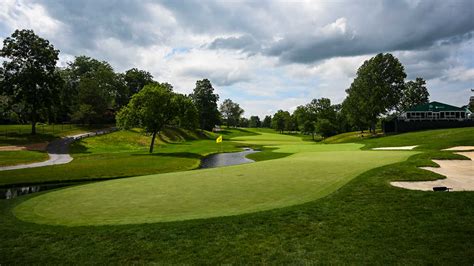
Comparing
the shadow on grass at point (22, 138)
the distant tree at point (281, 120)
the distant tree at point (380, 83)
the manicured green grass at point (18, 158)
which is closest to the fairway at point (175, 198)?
the manicured green grass at point (18, 158)

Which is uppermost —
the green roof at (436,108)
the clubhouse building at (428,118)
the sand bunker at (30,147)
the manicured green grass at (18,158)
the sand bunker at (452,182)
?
the green roof at (436,108)

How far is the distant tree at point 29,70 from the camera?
53.5m

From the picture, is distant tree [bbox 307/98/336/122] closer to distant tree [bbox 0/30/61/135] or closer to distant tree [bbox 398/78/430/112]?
distant tree [bbox 398/78/430/112]

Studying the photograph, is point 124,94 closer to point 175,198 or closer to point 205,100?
point 205,100

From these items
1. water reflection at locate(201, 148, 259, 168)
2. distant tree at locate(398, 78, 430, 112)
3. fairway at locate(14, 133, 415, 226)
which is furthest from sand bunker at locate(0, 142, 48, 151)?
distant tree at locate(398, 78, 430, 112)

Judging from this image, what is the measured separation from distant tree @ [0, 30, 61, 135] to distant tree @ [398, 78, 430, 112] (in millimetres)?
89980

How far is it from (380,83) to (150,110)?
44454mm

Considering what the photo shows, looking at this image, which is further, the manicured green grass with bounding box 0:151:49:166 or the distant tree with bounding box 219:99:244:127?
the distant tree with bounding box 219:99:244:127

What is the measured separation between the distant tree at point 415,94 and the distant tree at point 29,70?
3543 inches

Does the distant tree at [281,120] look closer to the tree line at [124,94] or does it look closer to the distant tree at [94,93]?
the tree line at [124,94]

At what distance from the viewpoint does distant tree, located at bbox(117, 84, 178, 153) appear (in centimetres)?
4244

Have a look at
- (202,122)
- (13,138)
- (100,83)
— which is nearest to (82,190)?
(13,138)

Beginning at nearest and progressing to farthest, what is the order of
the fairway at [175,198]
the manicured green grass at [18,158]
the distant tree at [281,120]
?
1. the fairway at [175,198]
2. the manicured green grass at [18,158]
3. the distant tree at [281,120]

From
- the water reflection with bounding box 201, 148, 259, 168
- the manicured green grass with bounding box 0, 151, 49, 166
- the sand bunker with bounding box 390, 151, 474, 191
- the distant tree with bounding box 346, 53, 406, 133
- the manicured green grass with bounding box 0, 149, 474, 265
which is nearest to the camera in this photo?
the manicured green grass with bounding box 0, 149, 474, 265
